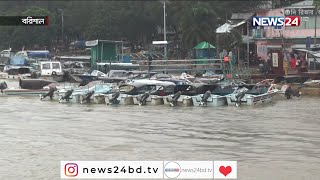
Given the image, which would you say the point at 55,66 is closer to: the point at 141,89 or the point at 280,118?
the point at 141,89

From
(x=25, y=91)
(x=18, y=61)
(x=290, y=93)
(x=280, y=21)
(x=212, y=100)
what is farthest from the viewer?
(x=18, y=61)

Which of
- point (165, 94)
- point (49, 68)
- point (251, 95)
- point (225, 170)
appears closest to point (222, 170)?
point (225, 170)

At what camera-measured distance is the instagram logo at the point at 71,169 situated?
376 inches

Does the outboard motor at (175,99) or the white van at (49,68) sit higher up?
the white van at (49,68)

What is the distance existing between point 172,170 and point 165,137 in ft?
30.8

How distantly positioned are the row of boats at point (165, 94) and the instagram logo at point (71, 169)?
18528 mm

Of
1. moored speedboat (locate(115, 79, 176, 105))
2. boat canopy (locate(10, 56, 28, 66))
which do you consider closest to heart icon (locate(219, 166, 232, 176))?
moored speedboat (locate(115, 79, 176, 105))

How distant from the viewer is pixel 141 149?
54.5 feet

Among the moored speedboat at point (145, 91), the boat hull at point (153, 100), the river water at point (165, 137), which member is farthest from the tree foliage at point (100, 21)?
the river water at point (165, 137)

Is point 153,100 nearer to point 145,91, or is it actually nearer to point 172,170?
point 145,91

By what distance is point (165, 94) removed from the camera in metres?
29.5

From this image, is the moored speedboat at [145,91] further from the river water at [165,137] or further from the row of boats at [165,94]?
the river water at [165,137]

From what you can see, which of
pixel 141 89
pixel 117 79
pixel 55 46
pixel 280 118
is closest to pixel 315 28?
pixel 117 79

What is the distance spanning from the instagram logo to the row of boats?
60.8 ft
